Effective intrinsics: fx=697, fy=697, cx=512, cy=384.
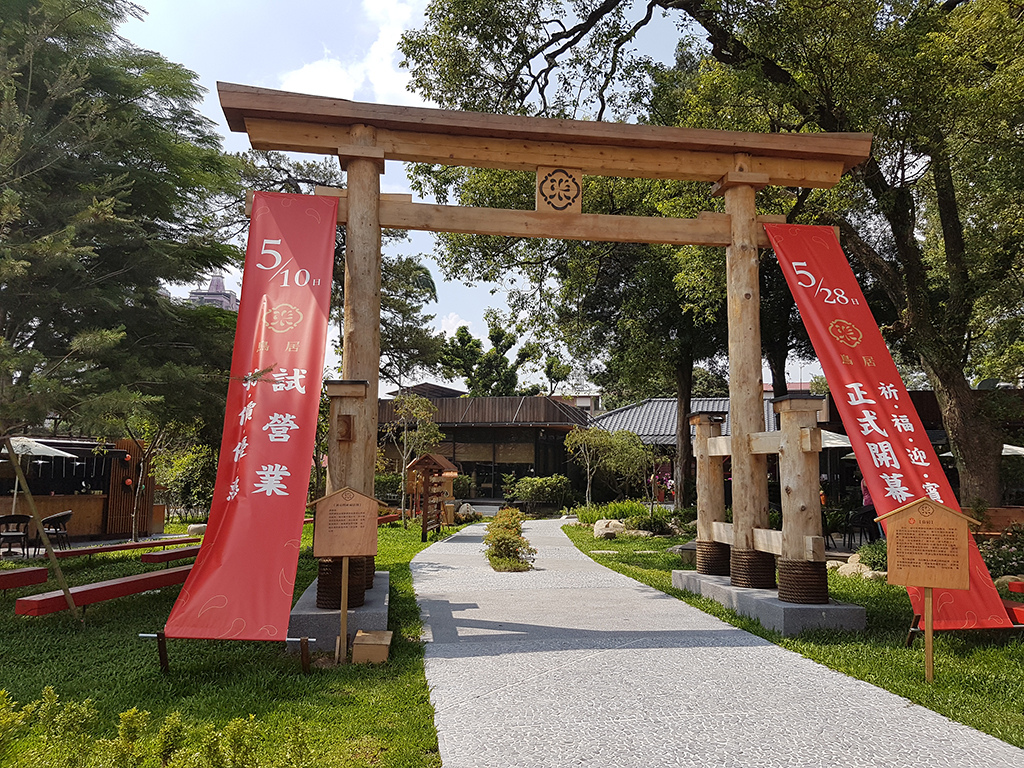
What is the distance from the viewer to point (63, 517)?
1238 centimetres

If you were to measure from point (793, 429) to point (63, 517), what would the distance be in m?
12.3

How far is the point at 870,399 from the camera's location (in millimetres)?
6453

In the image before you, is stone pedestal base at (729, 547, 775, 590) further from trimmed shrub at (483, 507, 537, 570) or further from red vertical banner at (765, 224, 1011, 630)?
trimmed shrub at (483, 507, 537, 570)

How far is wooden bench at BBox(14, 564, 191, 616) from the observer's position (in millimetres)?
5723

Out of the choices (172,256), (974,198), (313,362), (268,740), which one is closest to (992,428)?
(974,198)

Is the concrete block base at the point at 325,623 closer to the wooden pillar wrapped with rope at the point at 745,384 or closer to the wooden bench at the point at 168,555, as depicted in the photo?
the wooden pillar wrapped with rope at the point at 745,384

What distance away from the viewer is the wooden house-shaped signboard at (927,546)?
4.82 metres

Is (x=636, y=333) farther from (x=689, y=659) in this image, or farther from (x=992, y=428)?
(x=689, y=659)

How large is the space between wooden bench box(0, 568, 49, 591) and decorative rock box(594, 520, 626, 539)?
11.1 meters

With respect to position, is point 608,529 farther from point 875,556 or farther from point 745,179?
point 745,179

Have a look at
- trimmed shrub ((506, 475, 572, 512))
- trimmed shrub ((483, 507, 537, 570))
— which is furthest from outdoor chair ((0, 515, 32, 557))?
trimmed shrub ((506, 475, 572, 512))

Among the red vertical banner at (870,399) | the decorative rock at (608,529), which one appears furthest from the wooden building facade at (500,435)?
the red vertical banner at (870,399)

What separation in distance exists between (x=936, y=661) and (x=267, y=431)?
5.38 meters

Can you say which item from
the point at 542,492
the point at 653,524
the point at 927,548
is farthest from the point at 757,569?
the point at 542,492
